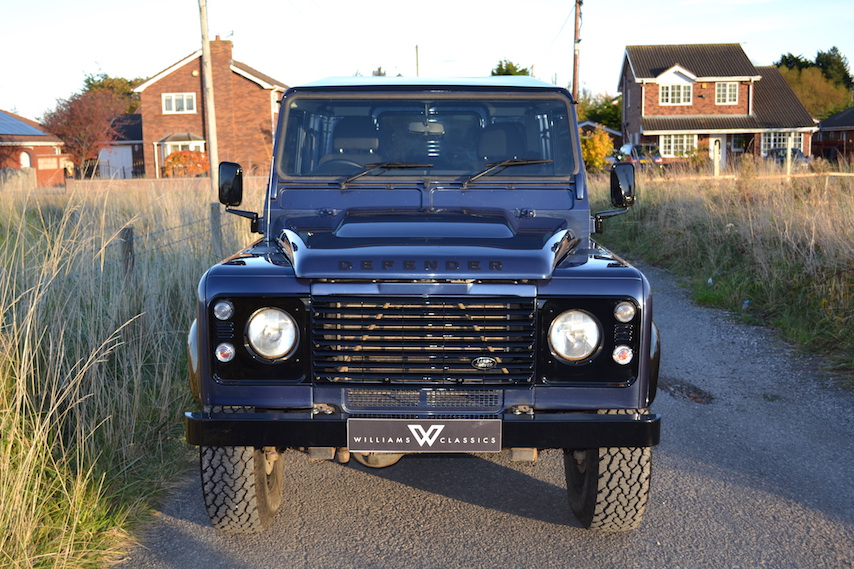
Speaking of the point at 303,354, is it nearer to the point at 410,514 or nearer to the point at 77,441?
the point at 410,514

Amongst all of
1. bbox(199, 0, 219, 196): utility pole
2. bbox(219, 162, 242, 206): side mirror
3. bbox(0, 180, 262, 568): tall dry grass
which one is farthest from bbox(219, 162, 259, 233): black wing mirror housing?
bbox(199, 0, 219, 196): utility pole

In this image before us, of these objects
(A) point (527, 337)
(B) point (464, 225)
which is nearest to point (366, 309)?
(A) point (527, 337)

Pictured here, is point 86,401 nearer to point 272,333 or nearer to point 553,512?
point 272,333

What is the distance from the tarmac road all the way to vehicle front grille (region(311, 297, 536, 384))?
492mm

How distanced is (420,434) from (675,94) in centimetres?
5194

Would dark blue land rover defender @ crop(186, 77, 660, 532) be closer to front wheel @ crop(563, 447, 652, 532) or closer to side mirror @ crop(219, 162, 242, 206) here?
front wheel @ crop(563, 447, 652, 532)

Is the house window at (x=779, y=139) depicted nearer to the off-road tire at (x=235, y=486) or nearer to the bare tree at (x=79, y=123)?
the bare tree at (x=79, y=123)

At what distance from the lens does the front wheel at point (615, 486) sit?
12.0 feet

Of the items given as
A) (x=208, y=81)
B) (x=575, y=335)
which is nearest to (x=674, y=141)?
(x=208, y=81)

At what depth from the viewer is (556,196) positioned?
4.53 metres

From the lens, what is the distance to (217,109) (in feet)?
150

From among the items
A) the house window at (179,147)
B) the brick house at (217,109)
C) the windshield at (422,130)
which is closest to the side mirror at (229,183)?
the windshield at (422,130)

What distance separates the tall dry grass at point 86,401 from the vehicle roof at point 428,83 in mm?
1689

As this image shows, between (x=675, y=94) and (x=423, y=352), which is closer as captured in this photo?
(x=423, y=352)
